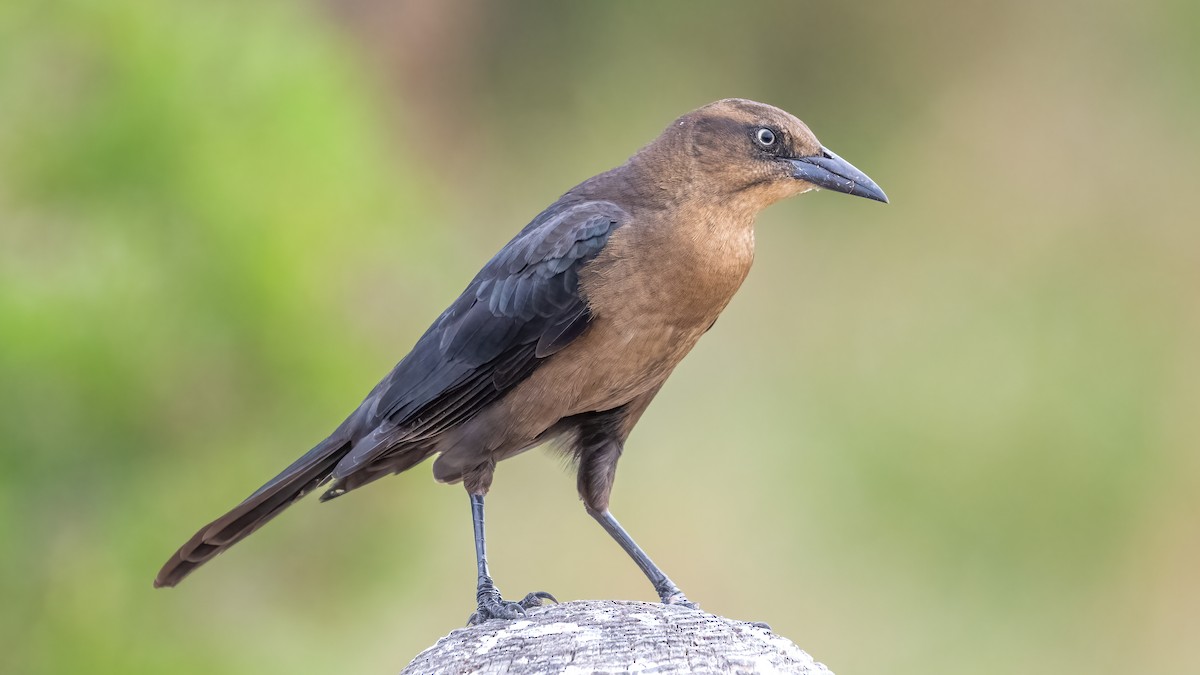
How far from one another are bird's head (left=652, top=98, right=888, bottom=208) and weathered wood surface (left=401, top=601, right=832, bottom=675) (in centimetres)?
126

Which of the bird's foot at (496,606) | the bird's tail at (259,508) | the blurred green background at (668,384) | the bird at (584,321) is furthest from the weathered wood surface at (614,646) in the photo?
the blurred green background at (668,384)

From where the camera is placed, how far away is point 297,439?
6.35 m

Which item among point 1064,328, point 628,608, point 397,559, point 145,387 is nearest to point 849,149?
point 1064,328

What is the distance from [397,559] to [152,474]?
130 cm

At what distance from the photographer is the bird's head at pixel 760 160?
13.5 feet

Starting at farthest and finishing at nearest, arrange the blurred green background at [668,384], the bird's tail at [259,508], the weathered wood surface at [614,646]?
the blurred green background at [668,384] < the bird's tail at [259,508] < the weathered wood surface at [614,646]

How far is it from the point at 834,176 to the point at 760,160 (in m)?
0.21

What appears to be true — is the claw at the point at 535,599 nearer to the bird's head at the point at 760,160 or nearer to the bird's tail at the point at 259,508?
the bird's tail at the point at 259,508

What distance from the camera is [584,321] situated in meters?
4.03

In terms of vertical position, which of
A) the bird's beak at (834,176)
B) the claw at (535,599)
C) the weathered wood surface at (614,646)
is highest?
the bird's beak at (834,176)

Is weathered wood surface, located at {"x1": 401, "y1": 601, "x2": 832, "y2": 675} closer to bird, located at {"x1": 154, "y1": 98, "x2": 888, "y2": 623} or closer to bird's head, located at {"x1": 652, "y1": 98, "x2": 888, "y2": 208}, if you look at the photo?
bird, located at {"x1": 154, "y1": 98, "x2": 888, "y2": 623}

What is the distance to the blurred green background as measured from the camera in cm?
605

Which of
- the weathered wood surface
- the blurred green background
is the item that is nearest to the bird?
the weathered wood surface

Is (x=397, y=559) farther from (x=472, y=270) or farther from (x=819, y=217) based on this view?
(x=819, y=217)
